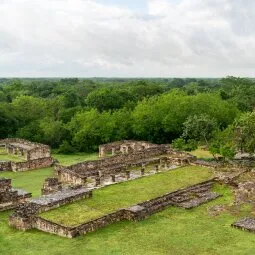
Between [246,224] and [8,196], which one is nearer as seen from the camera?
[246,224]

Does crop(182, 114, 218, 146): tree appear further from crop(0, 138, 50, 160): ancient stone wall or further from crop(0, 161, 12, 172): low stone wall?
crop(0, 161, 12, 172): low stone wall

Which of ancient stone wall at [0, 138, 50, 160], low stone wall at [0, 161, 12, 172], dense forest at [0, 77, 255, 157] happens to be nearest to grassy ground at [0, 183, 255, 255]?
low stone wall at [0, 161, 12, 172]

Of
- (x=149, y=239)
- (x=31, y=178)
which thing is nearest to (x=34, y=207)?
(x=149, y=239)

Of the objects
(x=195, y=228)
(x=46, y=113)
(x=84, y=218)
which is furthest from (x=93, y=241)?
(x=46, y=113)

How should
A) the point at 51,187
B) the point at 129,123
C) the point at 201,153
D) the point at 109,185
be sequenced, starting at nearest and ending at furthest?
the point at 51,187, the point at 109,185, the point at 201,153, the point at 129,123

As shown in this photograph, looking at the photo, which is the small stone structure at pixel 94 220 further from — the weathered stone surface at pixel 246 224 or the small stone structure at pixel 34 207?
the weathered stone surface at pixel 246 224

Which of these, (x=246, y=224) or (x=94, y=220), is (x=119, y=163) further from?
(x=246, y=224)
